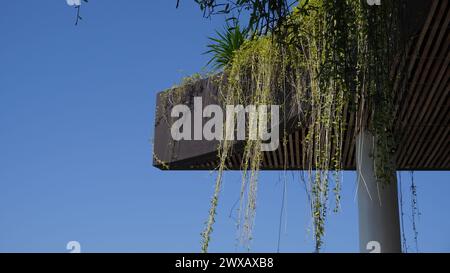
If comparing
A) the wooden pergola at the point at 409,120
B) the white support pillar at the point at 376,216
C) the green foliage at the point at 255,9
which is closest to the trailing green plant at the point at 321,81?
the green foliage at the point at 255,9

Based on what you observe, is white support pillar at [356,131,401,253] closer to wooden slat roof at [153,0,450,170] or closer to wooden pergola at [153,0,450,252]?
wooden pergola at [153,0,450,252]

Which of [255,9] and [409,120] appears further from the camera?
[409,120]

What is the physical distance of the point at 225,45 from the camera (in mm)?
4414

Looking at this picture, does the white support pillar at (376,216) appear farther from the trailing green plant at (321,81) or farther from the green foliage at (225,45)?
the green foliage at (225,45)

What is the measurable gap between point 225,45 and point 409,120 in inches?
63.7

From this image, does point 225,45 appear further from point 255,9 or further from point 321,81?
point 255,9

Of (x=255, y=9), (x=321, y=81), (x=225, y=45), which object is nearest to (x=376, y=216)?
Answer: (x=225, y=45)

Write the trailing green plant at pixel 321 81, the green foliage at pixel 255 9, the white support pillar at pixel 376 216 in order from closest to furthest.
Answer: the green foliage at pixel 255 9 → the trailing green plant at pixel 321 81 → the white support pillar at pixel 376 216

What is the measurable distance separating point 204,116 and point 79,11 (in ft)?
8.63

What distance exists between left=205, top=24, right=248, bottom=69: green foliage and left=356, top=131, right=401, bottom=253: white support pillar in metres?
1.23

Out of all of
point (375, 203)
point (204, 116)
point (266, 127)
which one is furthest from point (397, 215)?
point (204, 116)

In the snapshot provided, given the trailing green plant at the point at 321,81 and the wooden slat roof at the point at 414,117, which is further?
the wooden slat roof at the point at 414,117

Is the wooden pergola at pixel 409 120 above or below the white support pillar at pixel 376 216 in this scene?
above

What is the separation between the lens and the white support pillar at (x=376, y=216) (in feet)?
14.0
